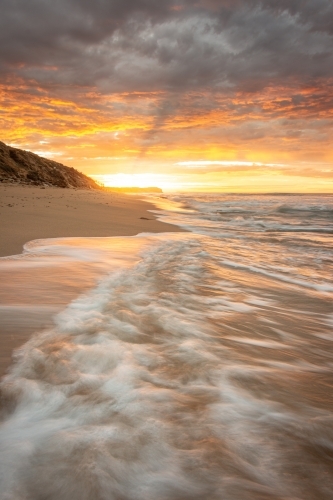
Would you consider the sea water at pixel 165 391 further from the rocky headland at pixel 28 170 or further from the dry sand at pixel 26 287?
the rocky headland at pixel 28 170

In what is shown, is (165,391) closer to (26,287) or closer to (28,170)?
(26,287)

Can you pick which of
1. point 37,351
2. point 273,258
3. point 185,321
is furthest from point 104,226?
point 37,351

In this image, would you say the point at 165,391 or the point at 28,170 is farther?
the point at 28,170

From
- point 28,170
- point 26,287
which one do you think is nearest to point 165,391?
point 26,287

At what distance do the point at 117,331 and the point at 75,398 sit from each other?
0.78 meters

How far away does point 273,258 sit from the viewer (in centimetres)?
559

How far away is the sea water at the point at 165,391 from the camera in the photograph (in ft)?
4.21

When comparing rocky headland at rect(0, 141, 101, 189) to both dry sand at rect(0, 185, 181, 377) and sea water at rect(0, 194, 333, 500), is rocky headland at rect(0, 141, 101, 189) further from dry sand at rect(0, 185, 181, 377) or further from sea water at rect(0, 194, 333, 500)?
sea water at rect(0, 194, 333, 500)

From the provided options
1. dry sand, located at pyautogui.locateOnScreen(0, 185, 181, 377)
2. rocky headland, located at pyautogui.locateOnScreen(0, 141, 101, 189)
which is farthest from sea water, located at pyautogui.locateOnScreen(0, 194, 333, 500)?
rocky headland, located at pyautogui.locateOnScreen(0, 141, 101, 189)

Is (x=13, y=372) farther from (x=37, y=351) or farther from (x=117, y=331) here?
(x=117, y=331)

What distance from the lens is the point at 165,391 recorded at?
1.78 meters

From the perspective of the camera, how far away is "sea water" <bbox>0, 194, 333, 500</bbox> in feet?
4.21

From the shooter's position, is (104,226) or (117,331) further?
(104,226)

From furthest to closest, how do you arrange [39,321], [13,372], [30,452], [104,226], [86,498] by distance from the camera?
[104,226] < [39,321] < [13,372] < [30,452] < [86,498]
